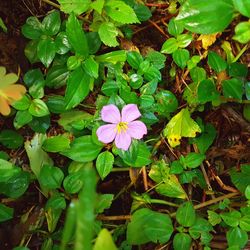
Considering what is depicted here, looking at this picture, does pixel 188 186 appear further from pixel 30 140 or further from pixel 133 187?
pixel 30 140

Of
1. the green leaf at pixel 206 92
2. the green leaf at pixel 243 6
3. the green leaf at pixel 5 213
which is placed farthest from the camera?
the green leaf at pixel 206 92

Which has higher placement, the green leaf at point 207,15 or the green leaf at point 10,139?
the green leaf at point 207,15

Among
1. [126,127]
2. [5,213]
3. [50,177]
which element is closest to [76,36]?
[126,127]

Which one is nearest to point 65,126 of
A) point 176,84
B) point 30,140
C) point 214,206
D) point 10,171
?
point 30,140

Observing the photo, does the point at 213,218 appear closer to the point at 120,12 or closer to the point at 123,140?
the point at 123,140

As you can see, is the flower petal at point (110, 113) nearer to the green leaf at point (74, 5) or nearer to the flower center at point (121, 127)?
the flower center at point (121, 127)

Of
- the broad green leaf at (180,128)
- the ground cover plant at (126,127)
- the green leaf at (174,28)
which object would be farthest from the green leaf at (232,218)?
the green leaf at (174,28)
